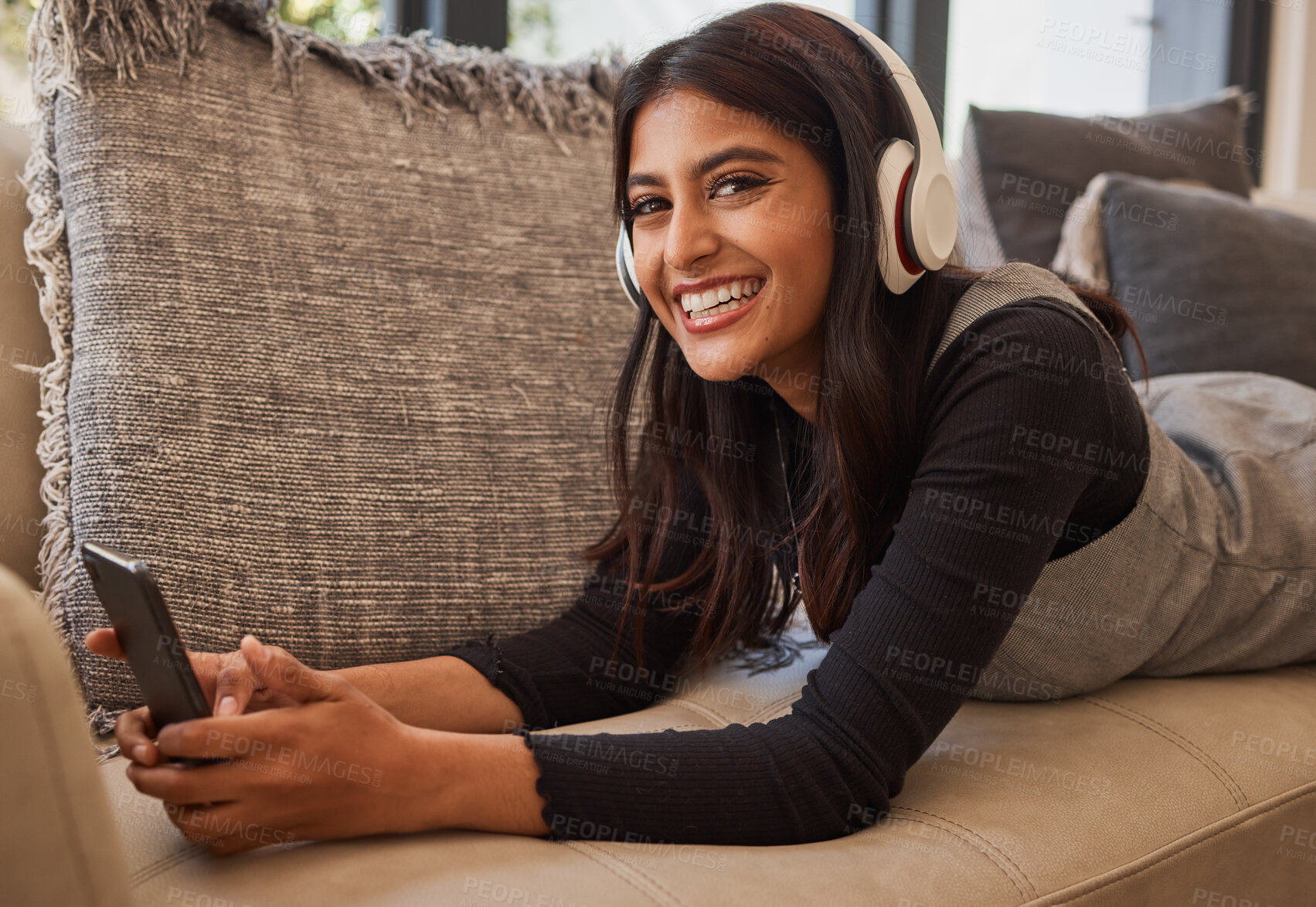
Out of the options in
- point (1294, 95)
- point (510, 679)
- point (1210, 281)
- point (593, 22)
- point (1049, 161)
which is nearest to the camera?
point (510, 679)

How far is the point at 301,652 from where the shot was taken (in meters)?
0.89

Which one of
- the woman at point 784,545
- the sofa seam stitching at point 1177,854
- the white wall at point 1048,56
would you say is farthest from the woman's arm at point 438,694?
the white wall at point 1048,56

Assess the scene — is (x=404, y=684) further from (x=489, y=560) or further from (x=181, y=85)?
(x=181, y=85)

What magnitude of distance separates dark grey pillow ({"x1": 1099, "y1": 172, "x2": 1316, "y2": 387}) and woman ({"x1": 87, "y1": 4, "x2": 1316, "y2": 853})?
0.43m

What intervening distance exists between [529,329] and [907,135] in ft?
1.44

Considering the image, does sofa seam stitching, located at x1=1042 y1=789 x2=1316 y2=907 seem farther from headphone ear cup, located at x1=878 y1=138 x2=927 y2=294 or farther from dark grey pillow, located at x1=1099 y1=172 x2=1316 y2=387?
dark grey pillow, located at x1=1099 y1=172 x2=1316 y2=387

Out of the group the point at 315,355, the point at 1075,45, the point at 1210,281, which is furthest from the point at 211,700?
the point at 1075,45

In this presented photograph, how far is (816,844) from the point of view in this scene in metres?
0.71

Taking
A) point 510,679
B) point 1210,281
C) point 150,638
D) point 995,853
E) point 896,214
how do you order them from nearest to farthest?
point 150,638 → point 995,853 → point 896,214 → point 510,679 → point 1210,281

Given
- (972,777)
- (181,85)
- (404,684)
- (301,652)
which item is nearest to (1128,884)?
(972,777)

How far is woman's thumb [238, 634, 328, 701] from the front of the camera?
63 cm

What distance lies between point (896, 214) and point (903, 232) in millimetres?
17

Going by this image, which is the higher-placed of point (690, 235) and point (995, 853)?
point (690, 235)

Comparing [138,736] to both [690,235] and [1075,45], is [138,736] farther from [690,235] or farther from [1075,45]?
[1075,45]
